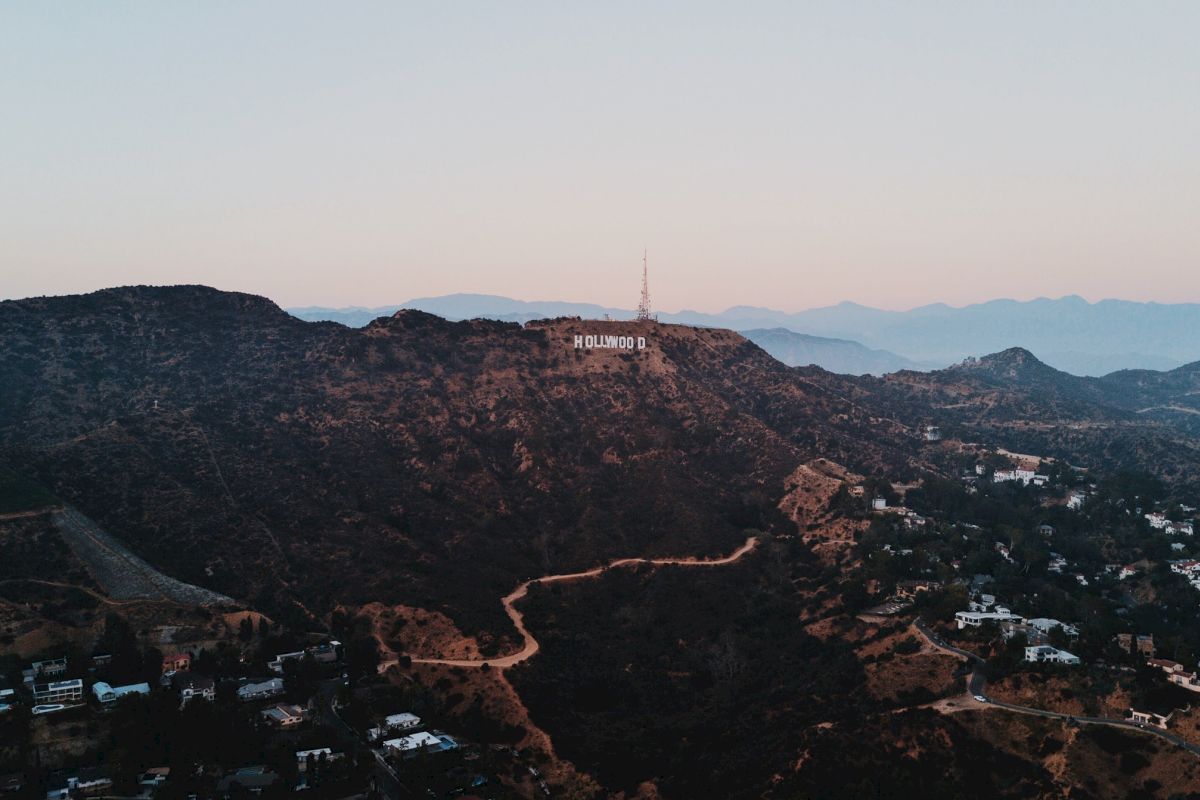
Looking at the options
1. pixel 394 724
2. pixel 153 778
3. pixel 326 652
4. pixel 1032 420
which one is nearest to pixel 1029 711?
pixel 394 724

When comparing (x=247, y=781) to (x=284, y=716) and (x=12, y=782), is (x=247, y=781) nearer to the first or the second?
(x=284, y=716)

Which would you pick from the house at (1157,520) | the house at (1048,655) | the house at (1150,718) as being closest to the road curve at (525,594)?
the house at (1048,655)

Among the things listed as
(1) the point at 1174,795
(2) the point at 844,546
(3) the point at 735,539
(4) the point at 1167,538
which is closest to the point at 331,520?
(3) the point at 735,539

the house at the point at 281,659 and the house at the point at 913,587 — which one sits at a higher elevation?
the house at the point at 913,587

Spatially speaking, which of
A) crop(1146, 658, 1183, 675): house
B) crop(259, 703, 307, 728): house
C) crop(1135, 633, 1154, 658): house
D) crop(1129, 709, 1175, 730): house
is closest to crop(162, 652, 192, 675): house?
crop(259, 703, 307, 728): house

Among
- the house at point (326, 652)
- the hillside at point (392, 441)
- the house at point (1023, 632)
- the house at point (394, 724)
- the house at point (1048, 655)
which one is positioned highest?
the hillside at point (392, 441)

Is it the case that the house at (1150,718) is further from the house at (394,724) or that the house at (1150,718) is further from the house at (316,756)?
the house at (316,756)

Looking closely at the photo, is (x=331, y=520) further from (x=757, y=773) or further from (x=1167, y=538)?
Result: (x=1167, y=538)
